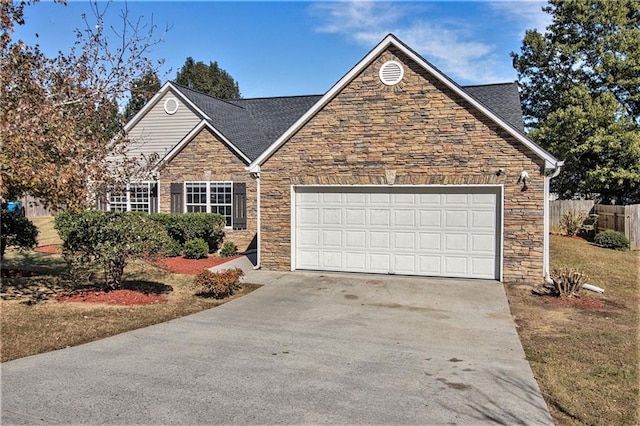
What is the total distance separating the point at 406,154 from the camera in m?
12.4

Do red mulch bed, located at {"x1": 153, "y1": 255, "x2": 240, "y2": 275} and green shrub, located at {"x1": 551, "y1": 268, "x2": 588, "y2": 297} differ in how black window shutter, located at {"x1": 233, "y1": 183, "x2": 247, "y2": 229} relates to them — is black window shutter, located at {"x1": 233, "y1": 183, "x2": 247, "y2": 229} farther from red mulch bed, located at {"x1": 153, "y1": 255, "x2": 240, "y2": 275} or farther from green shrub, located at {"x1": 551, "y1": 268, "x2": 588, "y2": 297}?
green shrub, located at {"x1": 551, "y1": 268, "x2": 588, "y2": 297}

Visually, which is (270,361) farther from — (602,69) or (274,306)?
(602,69)

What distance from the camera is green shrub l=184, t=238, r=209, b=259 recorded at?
15797mm

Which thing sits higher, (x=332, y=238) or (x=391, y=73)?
(x=391, y=73)

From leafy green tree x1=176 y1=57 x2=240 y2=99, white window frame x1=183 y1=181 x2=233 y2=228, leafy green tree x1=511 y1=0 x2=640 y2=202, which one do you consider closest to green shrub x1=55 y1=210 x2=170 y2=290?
white window frame x1=183 y1=181 x2=233 y2=228

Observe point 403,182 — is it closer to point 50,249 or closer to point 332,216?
point 332,216

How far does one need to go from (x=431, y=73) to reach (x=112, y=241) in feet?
28.0

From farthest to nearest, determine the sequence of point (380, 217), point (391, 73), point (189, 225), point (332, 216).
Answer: point (189, 225) → point (332, 216) → point (380, 217) → point (391, 73)

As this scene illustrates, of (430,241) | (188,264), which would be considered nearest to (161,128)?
(188,264)

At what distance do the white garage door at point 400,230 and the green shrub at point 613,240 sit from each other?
974cm

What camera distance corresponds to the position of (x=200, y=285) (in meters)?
10.4

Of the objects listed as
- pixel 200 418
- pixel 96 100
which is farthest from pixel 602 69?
pixel 200 418

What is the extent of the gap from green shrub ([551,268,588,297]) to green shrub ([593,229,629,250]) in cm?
994

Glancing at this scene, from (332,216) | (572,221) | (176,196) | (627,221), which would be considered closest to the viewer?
(332,216)
